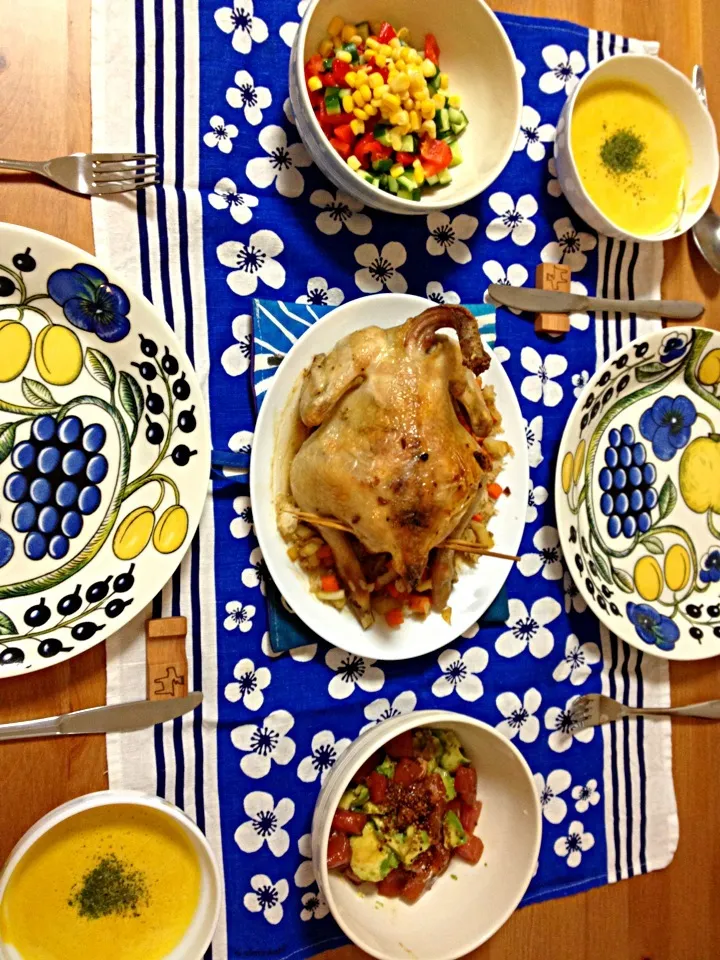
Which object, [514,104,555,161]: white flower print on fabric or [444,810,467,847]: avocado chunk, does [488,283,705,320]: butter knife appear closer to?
[514,104,555,161]: white flower print on fabric

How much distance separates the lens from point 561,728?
1811 millimetres

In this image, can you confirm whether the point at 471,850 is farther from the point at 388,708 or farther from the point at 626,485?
the point at 626,485

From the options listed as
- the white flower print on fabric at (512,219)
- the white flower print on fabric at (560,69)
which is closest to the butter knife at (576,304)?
the white flower print on fabric at (512,219)

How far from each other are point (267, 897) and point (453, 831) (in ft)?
1.38

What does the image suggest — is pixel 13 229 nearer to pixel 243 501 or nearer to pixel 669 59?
pixel 243 501

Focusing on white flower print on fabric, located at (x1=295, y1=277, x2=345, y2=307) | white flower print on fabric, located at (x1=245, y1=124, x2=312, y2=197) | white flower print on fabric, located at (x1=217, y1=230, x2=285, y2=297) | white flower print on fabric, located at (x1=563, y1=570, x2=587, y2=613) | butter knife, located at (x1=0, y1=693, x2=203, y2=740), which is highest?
white flower print on fabric, located at (x1=245, y1=124, x2=312, y2=197)

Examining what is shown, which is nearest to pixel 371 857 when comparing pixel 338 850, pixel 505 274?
pixel 338 850

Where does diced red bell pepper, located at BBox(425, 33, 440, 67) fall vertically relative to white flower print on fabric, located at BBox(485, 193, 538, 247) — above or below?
above

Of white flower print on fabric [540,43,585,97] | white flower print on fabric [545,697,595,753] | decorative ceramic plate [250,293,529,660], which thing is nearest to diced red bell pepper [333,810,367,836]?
decorative ceramic plate [250,293,529,660]

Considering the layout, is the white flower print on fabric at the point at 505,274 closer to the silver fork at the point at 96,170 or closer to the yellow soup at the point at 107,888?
the silver fork at the point at 96,170

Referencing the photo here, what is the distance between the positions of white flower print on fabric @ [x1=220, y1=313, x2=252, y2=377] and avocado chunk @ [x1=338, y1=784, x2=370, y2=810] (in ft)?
2.97

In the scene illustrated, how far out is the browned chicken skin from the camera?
1.37 metres

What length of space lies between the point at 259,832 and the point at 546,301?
137 centimetres

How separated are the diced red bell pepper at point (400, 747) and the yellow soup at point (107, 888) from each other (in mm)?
439
